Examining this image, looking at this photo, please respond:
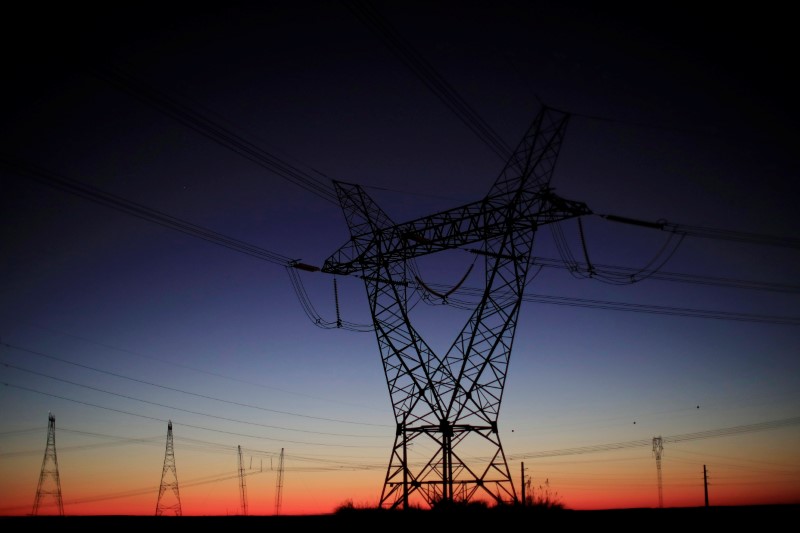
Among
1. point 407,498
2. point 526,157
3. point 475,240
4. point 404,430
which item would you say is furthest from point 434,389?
point 526,157

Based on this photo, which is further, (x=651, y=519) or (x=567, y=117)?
(x=567, y=117)

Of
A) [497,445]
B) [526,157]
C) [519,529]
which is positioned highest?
[526,157]

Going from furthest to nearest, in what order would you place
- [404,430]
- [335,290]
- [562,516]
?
[335,290] → [404,430] → [562,516]

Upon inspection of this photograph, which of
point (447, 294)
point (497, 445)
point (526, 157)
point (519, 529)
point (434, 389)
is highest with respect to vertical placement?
point (526, 157)

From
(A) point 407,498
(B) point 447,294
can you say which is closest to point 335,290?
(B) point 447,294

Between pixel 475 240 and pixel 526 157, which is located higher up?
pixel 526 157

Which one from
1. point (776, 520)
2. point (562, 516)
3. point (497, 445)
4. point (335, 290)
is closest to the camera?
point (776, 520)

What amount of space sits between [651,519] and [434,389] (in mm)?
11225

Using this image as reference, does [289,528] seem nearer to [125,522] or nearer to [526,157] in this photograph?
[125,522]

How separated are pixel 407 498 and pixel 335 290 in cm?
1010

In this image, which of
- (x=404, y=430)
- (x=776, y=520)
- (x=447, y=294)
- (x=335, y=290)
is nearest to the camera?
(x=776, y=520)

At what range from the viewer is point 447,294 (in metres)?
27.6

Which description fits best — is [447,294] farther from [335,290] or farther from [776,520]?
[776,520]

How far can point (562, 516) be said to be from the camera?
15.2m
